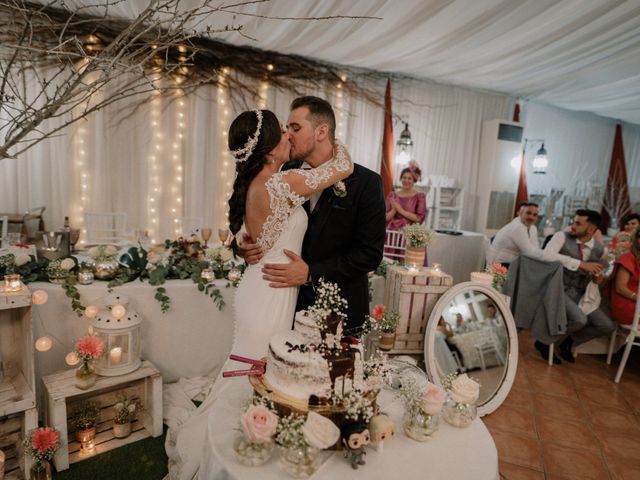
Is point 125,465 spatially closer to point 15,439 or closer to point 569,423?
point 15,439

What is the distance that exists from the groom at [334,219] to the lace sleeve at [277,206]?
127 millimetres

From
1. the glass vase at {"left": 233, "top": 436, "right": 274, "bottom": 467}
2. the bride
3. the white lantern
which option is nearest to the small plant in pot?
the white lantern

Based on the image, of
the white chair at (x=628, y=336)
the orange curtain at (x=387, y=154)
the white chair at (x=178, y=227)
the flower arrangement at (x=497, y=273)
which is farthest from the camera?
the orange curtain at (x=387, y=154)

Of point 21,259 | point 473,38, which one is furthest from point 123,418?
point 473,38

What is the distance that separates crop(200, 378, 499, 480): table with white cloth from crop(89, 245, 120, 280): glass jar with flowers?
151 centimetres

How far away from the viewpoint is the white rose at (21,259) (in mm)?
2406

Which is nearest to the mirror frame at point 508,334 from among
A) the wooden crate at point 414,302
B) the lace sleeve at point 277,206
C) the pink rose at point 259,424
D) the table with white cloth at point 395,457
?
the wooden crate at point 414,302

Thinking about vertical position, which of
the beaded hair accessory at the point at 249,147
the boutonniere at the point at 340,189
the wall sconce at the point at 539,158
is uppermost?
the wall sconce at the point at 539,158

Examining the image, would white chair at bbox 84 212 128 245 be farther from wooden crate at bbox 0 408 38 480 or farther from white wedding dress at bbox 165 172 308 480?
white wedding dress at bbox 165 172 308 480

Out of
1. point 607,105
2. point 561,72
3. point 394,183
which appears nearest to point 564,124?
point 607,105

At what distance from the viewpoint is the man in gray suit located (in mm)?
3984

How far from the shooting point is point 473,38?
466 centimetres

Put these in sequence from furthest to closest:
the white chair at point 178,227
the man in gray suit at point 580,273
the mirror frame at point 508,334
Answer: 1. the white chair at point 178,227
2. the man in gray suit at point 580,273
3. the mirror frame at point 508,334

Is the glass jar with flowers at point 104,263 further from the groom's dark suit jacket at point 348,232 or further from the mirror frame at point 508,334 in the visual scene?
the mirror frame at point 508,334
